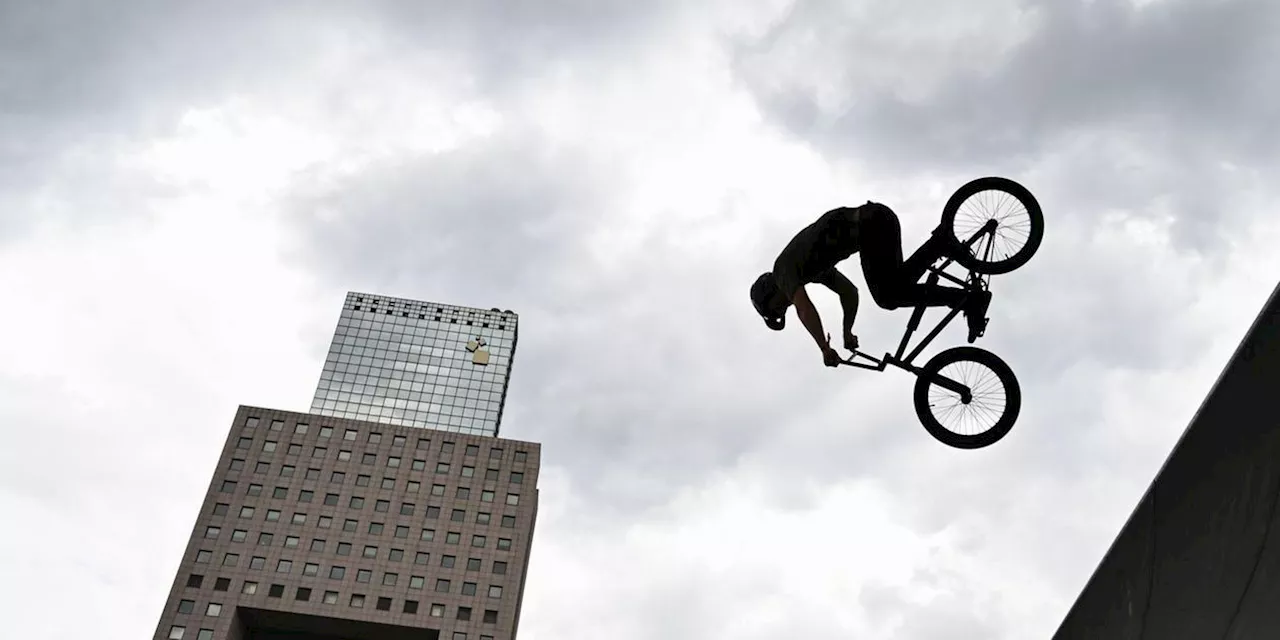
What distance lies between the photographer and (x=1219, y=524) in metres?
5.49

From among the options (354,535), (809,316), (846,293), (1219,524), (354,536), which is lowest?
(1219,524)

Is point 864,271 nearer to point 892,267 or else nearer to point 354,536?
point 892,267

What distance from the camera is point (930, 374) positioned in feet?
24.3

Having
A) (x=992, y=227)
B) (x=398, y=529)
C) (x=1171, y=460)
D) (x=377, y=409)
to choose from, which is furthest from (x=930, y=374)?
(x=377, y=409)

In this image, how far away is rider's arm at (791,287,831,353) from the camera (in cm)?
702

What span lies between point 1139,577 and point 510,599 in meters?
78.7

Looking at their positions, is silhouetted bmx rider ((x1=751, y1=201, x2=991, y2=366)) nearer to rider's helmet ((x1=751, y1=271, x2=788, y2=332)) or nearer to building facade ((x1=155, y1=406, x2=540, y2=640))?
rider's helmet ((x1=751, y1=271, x2=788, y2=332))

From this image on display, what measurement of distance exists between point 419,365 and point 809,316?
108 meters

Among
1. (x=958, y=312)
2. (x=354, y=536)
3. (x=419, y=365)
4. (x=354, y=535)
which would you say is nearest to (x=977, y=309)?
(x=958, y=312)

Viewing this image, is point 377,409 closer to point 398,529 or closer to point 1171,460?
point 398,529

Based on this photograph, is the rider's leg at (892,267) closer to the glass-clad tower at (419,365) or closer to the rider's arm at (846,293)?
the rider's arm at (846,293)

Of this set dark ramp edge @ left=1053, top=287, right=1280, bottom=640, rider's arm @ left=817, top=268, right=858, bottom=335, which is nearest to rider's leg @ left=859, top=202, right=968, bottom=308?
rider's arm @ left=817, top=268, right=858, bottom=335

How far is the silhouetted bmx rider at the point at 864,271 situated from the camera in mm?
6621

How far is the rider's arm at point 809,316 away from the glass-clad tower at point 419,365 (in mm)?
100726
